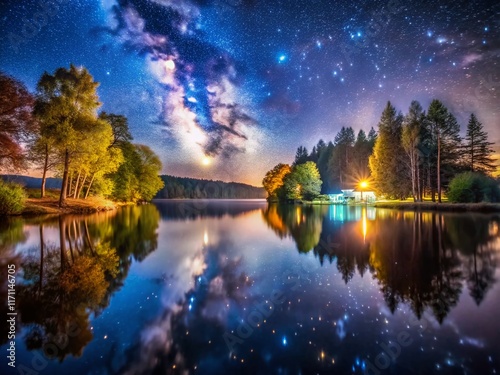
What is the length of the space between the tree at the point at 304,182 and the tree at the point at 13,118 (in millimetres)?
50970

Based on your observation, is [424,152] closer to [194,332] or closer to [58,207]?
[194,332]

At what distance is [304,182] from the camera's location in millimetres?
60656

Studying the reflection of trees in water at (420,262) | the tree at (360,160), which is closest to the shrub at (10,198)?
the reflection of trees in water at (420,262)

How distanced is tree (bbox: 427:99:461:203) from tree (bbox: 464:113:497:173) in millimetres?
6798

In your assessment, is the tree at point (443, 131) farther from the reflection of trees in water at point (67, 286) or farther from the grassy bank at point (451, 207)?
the reflection of trees in water at point (67, 286)

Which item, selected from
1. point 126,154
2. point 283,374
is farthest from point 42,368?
point 126,154

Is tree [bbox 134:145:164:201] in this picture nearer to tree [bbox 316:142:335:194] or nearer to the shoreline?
the shoreline

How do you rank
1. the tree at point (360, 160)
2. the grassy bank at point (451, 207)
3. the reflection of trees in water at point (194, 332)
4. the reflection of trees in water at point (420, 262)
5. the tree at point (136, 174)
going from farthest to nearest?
the tree at point (360, 160)
the tree at point (136, 174)
the grassy bank at point (451, 207)
the reflection of trees in water at point (420, 262)
the reflection of trees in water at point (194, 332)

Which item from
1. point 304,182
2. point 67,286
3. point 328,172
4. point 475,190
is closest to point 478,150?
point 475,190

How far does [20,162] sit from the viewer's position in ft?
70.3

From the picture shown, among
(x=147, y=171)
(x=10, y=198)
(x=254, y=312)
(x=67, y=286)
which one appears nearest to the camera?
(x=254, y=312)

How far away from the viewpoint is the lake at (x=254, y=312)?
10.4 feet

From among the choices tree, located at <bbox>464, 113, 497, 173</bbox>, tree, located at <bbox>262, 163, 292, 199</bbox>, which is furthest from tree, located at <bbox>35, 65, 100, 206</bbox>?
tree, located at <bbox>464, 113, 497, 173</bbox>

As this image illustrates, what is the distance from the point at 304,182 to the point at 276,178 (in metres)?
12.1
